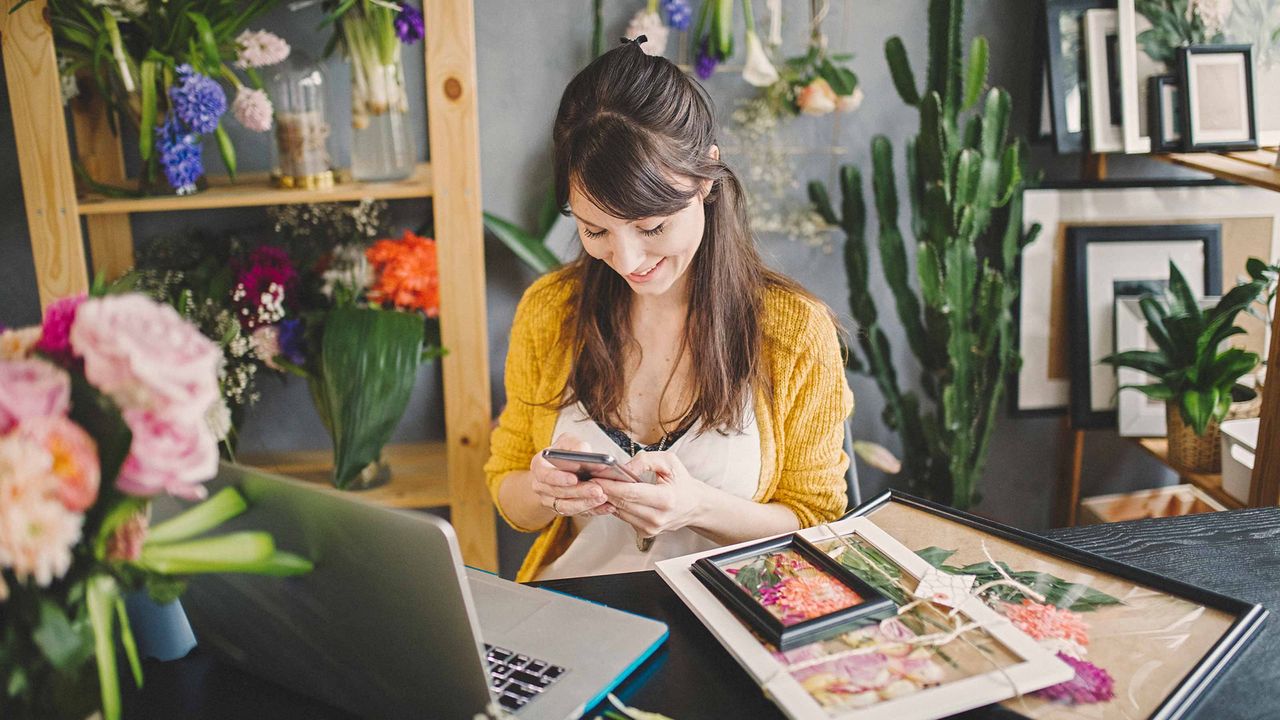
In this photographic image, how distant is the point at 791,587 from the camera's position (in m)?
0.99

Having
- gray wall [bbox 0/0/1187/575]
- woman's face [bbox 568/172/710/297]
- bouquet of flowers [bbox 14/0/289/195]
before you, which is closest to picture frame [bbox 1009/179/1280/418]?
gray wall [bbox 0/0/1187/575]

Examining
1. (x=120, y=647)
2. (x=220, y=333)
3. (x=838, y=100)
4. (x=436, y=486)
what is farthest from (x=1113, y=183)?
(x=120, y=647)

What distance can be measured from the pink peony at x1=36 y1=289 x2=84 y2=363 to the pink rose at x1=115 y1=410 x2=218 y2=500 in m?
0.08

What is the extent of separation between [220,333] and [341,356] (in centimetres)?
23

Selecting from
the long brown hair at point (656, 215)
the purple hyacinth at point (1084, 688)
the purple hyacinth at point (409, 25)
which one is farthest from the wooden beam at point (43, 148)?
the purple hyacinth at point (1084, 688)

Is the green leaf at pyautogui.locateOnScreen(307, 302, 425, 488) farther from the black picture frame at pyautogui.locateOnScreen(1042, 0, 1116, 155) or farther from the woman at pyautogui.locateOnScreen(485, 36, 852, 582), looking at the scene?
the black picture frame at pyautogui.locateOnScreen(1042, 0, 1116, 155)

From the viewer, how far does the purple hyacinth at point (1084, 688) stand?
2.76 ft

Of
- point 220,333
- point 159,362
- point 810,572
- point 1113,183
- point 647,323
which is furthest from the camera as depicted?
point 1113,183

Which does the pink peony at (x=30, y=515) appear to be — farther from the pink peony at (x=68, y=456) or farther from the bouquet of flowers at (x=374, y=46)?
the bouquet of flowers at (x=374, y=46)

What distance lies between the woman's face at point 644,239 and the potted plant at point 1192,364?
4.02 ft

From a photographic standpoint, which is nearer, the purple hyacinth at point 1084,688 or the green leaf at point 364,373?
the purple hyacinth at point 1084,688

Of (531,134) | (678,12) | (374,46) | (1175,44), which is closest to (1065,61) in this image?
(1175,44)

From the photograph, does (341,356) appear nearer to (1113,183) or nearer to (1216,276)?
(1113,183)

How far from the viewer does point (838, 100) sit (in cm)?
221
